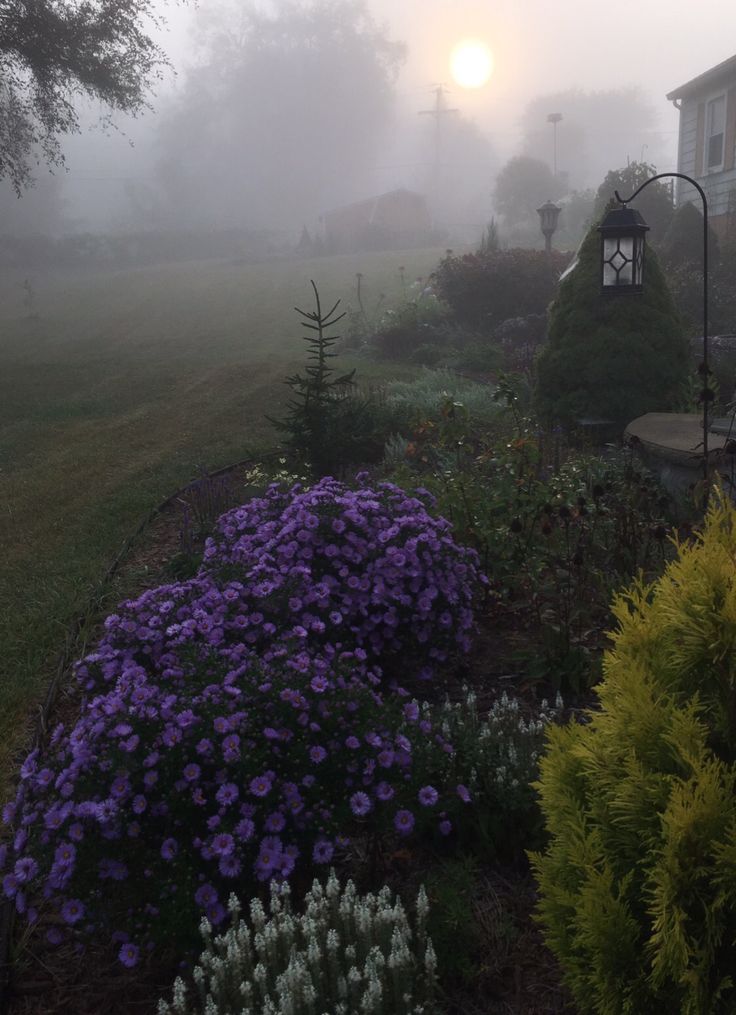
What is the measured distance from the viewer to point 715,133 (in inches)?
789

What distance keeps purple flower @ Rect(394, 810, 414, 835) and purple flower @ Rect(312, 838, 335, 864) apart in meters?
0.22

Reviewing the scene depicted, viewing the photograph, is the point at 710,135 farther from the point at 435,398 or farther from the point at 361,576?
the point at 361,576

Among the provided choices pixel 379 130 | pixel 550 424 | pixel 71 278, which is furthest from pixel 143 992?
pixel 379 130

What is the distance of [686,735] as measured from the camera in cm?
171

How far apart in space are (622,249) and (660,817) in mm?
4514

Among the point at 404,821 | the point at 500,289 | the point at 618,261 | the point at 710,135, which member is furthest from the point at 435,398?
the point at 710,135

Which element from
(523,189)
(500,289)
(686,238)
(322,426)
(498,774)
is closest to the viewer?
(498,774)

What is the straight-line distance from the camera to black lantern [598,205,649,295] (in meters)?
5.30

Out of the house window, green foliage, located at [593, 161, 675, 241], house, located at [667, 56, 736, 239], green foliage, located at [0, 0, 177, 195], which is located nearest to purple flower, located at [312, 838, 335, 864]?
green foliage, located at [0, 0, 177, 195]

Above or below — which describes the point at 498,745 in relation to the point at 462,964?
above

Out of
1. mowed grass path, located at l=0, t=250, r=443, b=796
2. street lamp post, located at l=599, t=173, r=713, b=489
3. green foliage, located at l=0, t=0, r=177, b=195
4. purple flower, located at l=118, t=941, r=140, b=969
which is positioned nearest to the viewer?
purple flower, located at l=118, t=941, r=140, b=969

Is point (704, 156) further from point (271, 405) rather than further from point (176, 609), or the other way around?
point (176, 609)

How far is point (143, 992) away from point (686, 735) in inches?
71.7

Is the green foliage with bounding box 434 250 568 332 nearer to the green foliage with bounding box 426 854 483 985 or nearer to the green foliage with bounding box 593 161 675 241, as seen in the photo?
the green foliage with bounding box 593 161 675 241
